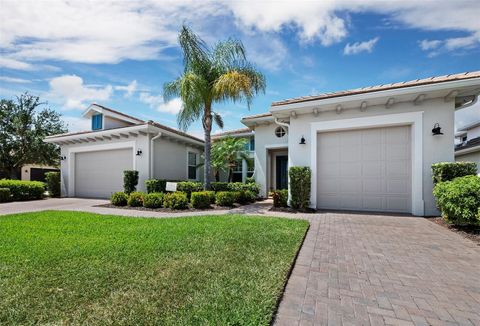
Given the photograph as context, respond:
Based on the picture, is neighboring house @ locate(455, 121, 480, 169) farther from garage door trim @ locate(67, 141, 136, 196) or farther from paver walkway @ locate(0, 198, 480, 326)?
garage door trim @ locate(67, 141, 136, 196)

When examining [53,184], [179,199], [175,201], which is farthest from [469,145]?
[53,184]

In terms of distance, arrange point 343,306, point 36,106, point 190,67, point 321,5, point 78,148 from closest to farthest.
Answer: point 343,306 → point 321,5 → point 190,67 → point 78,148 → point 36,106

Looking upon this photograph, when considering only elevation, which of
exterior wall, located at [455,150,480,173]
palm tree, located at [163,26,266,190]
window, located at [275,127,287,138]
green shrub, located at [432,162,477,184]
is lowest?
green shrub, located at [432,162,477,184]

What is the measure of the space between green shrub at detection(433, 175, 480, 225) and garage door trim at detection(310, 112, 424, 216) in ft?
4.43

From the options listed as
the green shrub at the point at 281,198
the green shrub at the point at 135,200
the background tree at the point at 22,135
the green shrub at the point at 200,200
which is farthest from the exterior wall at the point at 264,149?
the background tree at the point at 22,135

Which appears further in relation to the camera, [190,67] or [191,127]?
[191,127]

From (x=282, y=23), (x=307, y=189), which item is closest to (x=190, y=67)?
(x=282, y=23)

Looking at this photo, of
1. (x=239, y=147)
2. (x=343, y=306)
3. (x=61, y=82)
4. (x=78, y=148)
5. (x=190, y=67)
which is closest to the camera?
(x=343, y=306)

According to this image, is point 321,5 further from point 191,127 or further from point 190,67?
point 191,127

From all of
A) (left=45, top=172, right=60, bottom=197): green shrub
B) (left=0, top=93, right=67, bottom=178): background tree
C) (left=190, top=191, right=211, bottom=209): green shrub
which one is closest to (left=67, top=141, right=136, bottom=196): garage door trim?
(left=45, top=172, right=60, bottom=197): green shrub

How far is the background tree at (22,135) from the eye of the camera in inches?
778

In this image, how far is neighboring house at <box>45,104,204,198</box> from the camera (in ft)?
40.3

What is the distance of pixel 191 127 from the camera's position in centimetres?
1092

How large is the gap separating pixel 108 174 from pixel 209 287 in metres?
13.1
